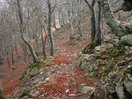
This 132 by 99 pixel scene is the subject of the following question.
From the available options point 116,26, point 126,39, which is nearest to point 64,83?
point 116,26

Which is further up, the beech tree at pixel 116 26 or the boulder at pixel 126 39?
the beech tree at pixel 116 26

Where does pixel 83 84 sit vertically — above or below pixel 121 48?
below

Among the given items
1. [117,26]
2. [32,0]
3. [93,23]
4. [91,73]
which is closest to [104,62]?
[91,73]

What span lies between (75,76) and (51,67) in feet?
9.26

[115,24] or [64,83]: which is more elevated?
[115,24]

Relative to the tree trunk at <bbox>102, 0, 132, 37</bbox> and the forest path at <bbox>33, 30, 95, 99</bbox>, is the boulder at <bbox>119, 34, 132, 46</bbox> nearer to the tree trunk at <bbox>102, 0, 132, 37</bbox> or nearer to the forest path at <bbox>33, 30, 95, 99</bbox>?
the tree trunk at <bbox>102, 0, 132, 37</bbox>

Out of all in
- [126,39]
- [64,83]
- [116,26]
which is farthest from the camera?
[64,83]

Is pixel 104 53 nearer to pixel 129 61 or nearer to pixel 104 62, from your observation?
pixel 104 62

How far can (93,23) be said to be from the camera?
17.1m

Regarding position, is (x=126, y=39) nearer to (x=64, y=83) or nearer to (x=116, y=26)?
(x=116, y=26)

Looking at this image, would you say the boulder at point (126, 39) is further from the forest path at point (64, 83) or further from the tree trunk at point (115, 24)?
the forest path at point (64, 83)

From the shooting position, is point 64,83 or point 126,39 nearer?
point 126,39

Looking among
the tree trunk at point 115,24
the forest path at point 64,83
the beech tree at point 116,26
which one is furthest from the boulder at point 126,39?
the forest path at point 64,83

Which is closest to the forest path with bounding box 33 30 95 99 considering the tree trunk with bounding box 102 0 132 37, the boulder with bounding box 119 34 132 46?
the boulder with bounding box 119 34 132 46
